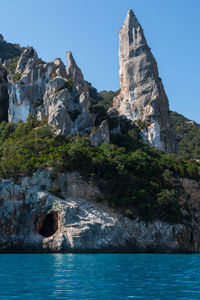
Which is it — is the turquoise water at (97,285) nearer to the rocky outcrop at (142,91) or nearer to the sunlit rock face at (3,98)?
the rocky outcrop at (142,91)

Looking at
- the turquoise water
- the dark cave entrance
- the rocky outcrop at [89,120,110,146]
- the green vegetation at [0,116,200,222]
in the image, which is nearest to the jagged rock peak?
the rocky outcrop at [89,120,110,146]

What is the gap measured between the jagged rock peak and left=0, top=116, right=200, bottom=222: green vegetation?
67.5 ft

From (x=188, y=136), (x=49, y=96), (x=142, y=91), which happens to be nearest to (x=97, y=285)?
(x=49, y=96)

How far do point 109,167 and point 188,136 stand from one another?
4748 centimetres

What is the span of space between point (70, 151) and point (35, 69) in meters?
25.0

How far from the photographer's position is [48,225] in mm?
39312

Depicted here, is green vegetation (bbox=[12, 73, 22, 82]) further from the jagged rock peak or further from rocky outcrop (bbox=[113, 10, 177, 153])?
rocky outcrop (bbox=[113, 10, 177, 153])

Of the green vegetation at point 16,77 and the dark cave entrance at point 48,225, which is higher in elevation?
the green vegetation at point 16,77

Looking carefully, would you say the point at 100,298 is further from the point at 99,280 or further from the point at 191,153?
the point at 191,153

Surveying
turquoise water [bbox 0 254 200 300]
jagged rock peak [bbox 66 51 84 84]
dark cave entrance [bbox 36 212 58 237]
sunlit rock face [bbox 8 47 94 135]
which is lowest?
turquoise water [bbox 0 254 200 300]

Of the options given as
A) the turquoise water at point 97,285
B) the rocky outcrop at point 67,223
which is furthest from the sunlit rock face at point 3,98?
the turquoise water at point 97,285

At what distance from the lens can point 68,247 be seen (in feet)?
116

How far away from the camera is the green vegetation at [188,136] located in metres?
75.6

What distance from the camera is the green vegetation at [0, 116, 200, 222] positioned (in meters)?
40.8
